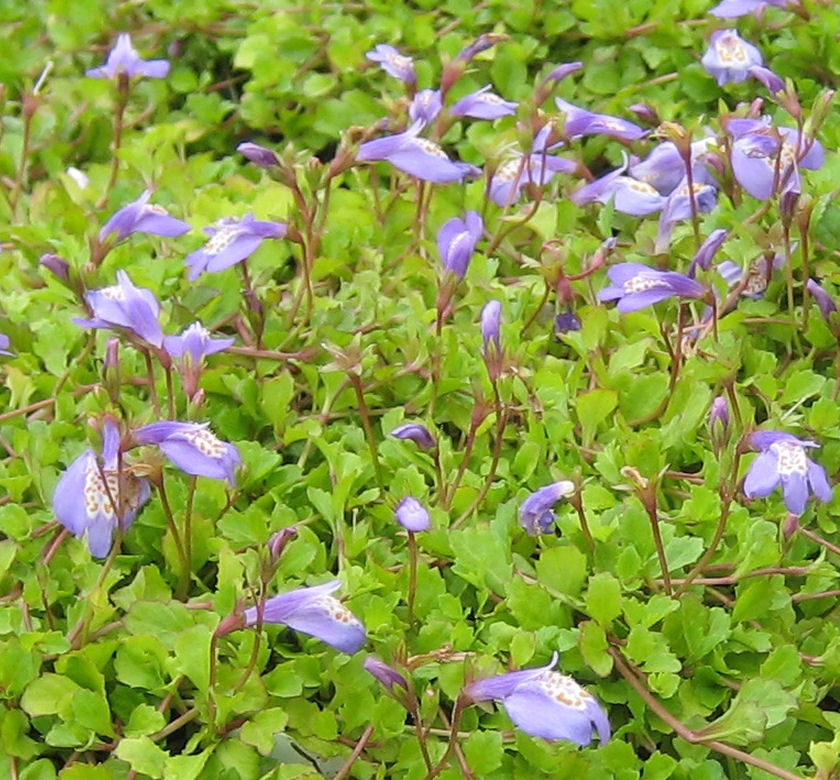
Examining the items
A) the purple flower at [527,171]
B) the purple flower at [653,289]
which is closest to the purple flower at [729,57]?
the purple flower at [527,171]

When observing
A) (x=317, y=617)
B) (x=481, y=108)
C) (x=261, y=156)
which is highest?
(x=261, y=156)

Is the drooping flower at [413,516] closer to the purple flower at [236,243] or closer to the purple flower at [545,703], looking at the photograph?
the purple flower at [545,703]

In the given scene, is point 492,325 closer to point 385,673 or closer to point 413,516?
point 413,516

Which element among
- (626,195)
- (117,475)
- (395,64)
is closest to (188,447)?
(117,475)

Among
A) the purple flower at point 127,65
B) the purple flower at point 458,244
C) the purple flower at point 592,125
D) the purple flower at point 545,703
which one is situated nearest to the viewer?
the purple flower at point 545,703

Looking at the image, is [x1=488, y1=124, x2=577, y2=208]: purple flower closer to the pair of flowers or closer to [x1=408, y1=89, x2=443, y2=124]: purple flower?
[x1=408, y1=89, x2=443, y2=124]: purple flower

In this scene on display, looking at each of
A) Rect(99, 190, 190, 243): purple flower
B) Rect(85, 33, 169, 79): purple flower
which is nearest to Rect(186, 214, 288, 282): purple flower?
Rect(99, 190, 190, 243): purple flower

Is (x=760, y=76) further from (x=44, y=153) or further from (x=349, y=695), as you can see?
(x=44, y=153)
